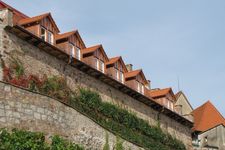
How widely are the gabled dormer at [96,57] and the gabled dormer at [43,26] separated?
334 cm

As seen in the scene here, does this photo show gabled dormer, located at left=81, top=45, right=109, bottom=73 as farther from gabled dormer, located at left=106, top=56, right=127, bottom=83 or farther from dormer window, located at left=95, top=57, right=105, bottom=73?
gabled dormer, located at left=106, top=56, right=127, bottom=83

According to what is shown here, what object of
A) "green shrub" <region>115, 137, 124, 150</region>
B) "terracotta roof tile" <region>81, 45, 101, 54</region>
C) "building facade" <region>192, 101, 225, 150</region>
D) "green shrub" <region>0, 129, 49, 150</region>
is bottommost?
"green shrub" <region>0, 129, 49, 150</region>

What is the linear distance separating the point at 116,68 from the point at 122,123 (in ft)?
13.7

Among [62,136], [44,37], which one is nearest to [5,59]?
[44,37]

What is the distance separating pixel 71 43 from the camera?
36.5 metres

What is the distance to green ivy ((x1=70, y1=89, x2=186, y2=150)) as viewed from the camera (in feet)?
A: 117

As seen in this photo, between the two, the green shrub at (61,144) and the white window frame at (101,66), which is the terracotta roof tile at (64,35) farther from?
the green shrub at (61,144)

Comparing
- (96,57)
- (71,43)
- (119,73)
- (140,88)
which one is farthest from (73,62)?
(140,88)

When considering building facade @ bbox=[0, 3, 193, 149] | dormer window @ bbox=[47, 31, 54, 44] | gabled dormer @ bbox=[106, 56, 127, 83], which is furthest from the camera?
gabled dormer @ bbox=[106, 56, 127, 83]

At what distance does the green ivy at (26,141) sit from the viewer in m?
21.5

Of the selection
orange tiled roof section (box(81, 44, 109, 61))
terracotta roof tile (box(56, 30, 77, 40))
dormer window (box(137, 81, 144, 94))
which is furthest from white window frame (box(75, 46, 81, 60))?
dormer window (box(137, 81, 144, 94))

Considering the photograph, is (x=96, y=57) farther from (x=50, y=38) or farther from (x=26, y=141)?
(x=26, y=141)

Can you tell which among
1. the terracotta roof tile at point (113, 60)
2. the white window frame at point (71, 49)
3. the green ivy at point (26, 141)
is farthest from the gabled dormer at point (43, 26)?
the green ivy at point (26, 141)

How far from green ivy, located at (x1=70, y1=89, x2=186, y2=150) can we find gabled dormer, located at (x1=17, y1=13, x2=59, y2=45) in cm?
387
